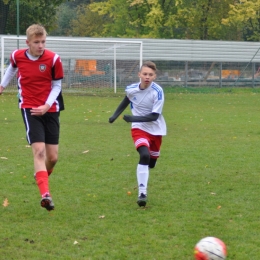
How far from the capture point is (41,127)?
6801 millimetres

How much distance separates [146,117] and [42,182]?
5.11 feet

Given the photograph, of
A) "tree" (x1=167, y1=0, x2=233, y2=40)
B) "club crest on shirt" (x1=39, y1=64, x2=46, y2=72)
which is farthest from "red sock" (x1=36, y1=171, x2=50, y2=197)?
"tree" (x1=167, y1=0, x2=233, y2=40)

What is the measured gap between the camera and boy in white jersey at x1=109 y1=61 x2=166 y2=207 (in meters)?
7.39

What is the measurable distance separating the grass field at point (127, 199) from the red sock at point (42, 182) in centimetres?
32

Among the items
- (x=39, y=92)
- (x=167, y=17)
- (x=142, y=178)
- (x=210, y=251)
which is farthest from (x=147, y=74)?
(x=167, y=17)

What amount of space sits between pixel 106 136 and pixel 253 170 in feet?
16.8

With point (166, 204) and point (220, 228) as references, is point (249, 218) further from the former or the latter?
point (166, 204)

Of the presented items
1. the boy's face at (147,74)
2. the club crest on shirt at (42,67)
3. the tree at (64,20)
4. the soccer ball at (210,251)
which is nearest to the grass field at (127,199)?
the soccer ball at (210,251)

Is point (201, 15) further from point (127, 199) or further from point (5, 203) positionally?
point (5, 203)

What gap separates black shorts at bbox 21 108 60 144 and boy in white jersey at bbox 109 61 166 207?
893 mm

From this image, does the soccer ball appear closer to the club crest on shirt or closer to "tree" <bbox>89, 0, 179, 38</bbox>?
the club crest on shirt

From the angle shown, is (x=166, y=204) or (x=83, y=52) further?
(x=83, y=52)

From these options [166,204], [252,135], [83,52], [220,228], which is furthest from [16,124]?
[83,52]

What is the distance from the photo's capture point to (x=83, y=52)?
29.5 metres
